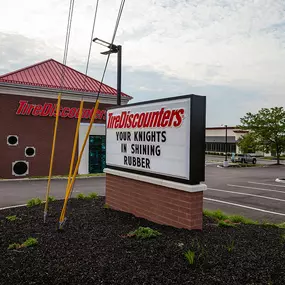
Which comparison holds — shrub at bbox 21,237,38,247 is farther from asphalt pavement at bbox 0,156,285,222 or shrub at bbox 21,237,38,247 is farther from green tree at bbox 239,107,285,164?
green tree at bbox 239,107,285,164

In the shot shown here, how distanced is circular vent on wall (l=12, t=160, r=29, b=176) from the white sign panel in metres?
14.3

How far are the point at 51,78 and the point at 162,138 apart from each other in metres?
18.2

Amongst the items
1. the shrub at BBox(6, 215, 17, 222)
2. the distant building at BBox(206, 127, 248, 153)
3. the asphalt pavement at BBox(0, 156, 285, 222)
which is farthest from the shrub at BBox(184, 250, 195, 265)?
the distant building at BBox(206, 127, 248, 153)

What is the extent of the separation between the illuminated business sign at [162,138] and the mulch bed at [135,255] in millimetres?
1293

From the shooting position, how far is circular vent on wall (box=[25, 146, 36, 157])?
73.0ft

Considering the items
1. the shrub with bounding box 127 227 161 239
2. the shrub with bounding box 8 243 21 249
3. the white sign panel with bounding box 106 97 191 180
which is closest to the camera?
the shrub with bounding box 8 243 21 249

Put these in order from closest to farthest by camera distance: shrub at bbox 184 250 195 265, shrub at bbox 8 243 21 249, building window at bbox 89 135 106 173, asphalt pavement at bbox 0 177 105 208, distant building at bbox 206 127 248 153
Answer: shrub at bbox 184 250 195 265, shrub at bbox 8 243 21 249, asphalt pavement at bbox 0 177 105 208, building window at bbox 89 135 106 173, distant building at bbox 206 127 248 153

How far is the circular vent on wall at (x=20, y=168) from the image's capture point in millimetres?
21984

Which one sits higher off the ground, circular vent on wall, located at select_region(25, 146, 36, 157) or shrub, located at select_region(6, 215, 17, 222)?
circular vent on wall, located at select_region(25, 146, 36, 157)

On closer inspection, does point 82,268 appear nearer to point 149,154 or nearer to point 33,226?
point 33,226

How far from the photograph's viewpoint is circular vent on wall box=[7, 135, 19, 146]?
70.8 ft

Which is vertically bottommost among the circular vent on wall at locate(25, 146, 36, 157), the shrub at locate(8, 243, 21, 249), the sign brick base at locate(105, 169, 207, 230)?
the shrub at locate(8, 243, 21, 249)

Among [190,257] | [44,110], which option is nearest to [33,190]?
[44,110]

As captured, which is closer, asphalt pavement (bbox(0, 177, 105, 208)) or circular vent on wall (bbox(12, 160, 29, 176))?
asphalt pavement (bbox(0, 177, 105, 208))
